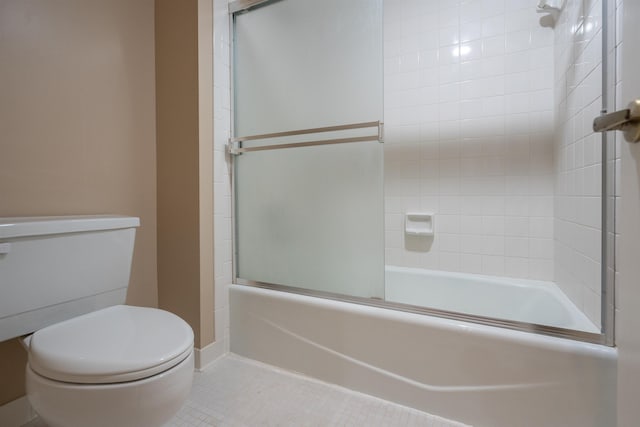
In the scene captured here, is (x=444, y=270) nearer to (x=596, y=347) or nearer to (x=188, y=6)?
(x=596, y=347)

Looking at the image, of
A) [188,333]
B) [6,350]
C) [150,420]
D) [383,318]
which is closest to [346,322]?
[383,318]

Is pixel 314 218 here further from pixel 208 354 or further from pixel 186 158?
pixel 208 354

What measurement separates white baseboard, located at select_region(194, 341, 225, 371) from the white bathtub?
0.97m

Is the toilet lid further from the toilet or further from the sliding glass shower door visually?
the sliding glass shower door

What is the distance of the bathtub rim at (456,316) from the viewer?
3.14 ft

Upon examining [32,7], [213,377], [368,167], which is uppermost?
[32,7]

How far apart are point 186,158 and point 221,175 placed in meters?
0.19

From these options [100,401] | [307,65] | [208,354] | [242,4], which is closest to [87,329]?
[100,401]

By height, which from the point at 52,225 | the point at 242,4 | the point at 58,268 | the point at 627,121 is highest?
the point at 242,4

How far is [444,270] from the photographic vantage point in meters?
1.94

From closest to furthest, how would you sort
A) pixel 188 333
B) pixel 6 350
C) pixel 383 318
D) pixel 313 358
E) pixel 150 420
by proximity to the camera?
pixel 150 420 → pixel 188 333 → pixel 6 350 → pixel 383 318 → pixel 313 358

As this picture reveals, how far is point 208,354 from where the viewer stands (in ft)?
4.85

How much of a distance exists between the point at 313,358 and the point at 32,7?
1.83 m

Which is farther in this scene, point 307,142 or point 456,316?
point 307,142
